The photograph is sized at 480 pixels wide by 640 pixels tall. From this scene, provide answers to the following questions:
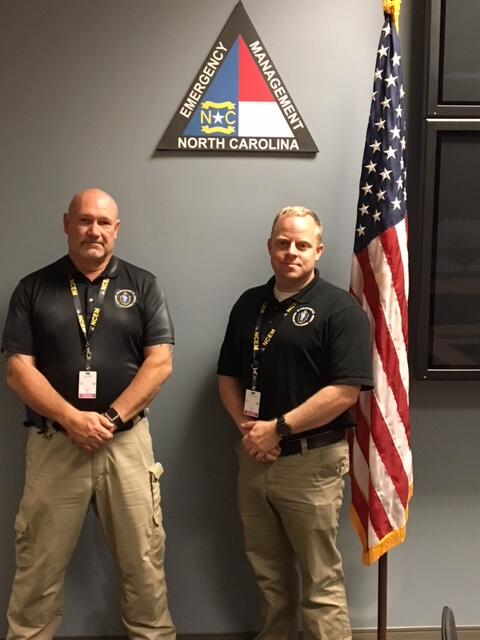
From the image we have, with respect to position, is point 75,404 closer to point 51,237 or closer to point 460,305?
point 51,237

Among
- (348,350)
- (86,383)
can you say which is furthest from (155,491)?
(348,350)

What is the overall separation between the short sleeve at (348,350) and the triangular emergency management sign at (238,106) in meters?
0.76

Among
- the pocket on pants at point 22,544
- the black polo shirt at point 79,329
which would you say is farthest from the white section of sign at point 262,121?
the pocket on pants at point 22,544

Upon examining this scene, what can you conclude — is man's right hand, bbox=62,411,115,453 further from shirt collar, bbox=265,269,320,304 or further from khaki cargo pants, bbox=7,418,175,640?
shirt collar, bbox=265,269,320,304

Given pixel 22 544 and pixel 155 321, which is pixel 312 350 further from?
pixel 22 544

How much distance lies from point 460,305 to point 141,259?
126 cm

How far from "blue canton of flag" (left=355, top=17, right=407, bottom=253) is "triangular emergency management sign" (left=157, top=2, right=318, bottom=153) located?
30cm

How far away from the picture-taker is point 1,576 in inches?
103

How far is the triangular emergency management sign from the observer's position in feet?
8.05

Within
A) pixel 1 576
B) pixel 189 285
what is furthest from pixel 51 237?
pixel 1 576

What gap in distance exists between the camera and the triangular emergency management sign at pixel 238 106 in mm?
2453

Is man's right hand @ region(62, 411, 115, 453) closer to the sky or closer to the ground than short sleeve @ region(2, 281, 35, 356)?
closer to the ground

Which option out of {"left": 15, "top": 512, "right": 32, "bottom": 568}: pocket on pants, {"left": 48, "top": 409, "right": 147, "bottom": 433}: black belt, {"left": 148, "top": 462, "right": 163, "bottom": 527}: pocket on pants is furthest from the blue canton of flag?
{"left": 15, "top": 512, "right": 32, "bottom": 568}: pocket on pants

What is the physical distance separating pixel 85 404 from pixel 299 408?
73 centimetres
